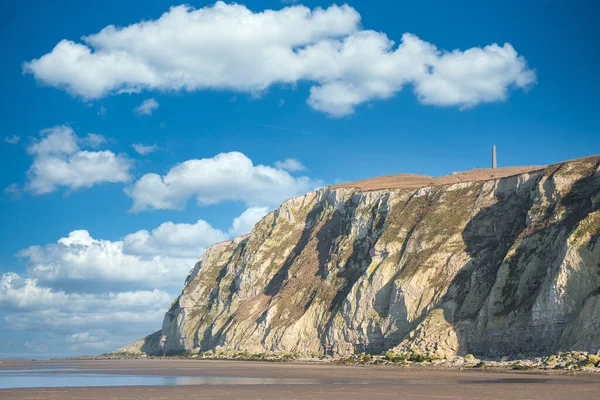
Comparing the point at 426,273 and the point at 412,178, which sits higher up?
the point at 412,178

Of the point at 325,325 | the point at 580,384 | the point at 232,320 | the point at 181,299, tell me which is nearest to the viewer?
the point at 580,384

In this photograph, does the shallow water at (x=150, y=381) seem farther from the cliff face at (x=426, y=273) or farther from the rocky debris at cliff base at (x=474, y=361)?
the cliff face at (x=426, y=273)

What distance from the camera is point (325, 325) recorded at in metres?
75.6

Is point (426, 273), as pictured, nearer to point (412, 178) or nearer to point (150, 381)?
point (150, 381)

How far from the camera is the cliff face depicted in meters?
49.3

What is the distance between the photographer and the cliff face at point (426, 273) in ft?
162

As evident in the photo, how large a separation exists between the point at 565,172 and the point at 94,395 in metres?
49.9

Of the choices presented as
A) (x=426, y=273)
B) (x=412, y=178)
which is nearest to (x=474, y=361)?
(x=426, y=273)

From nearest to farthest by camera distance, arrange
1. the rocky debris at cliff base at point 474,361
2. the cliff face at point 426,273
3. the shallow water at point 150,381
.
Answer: the shallow water at point 150,381 < the rocky debris at cliff base at point 474,361 < the cliff face at point 426,273

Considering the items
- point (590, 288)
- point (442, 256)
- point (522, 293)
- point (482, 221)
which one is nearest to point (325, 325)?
point (442, 256)

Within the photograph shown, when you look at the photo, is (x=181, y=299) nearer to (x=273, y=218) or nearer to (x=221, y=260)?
(x=221, y=260)

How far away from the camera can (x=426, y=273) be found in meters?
65.8

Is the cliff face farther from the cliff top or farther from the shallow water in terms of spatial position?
the shallow water

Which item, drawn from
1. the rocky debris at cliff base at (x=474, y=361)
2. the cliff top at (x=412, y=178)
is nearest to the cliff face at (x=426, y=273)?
the rocky debris at cliff base at (x=474, y=361)
